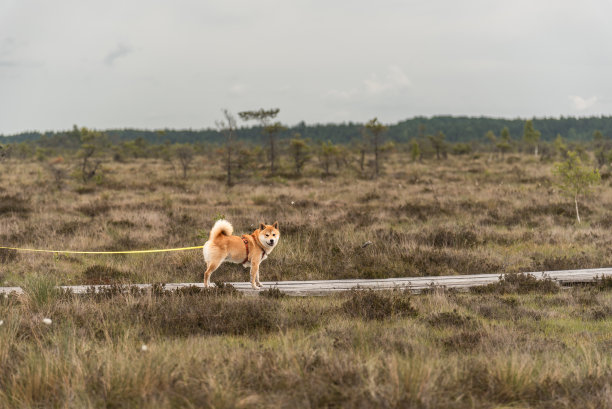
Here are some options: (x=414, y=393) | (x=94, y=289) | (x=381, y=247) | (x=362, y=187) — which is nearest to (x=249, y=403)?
(x=414, y=393)

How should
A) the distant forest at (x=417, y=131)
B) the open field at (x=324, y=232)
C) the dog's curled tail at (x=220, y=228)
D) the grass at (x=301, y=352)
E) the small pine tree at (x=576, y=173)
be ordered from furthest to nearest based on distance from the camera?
the distant forest at (x=417, y=131), the small pine tree at (x=576, y=173), the open field at (x=324, y=232), the dog's curled tail at (x=220, y=228), the grass at (x=301, y=352)

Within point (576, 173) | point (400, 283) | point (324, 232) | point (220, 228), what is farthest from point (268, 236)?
point (576, 173)

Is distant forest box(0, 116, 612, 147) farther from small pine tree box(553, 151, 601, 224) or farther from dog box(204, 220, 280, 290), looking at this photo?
dog box(204, 220, 280, 290)

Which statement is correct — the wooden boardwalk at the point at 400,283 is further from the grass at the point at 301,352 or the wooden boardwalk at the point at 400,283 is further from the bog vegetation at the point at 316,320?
the grass at the point at 301,352

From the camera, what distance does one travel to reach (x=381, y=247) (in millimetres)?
9211

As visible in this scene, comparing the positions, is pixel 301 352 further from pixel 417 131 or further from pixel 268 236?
pixel 417 131

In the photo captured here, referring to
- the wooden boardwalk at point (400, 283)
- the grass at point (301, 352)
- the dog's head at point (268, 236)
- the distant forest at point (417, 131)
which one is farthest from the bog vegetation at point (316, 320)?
the distant forest at point (417, 131)

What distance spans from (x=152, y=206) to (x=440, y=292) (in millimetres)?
11949

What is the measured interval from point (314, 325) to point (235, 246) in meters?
1.78

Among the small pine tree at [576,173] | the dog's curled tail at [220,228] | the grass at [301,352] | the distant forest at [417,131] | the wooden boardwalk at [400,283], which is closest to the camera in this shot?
the grass at [301,352]

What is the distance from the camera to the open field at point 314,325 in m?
3.15

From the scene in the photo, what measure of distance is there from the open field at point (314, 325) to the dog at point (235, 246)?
1.51 ft

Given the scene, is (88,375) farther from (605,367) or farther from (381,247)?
(381,247)

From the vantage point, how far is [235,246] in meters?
6.24
